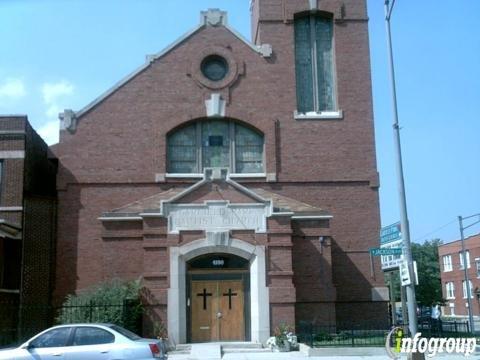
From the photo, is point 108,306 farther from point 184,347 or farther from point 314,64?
point 314,64

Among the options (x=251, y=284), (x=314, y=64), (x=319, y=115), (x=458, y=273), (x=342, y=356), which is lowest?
(x=342, y=356)

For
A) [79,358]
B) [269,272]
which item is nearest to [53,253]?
[269,272]

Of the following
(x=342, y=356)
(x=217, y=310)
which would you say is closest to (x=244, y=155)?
(x=217, y=310)

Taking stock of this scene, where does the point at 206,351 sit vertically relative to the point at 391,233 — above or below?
below

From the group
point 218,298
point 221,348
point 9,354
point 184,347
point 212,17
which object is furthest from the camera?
point 212,17

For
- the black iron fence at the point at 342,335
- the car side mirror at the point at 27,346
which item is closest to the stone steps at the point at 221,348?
the black iron fence at the point at 342,335

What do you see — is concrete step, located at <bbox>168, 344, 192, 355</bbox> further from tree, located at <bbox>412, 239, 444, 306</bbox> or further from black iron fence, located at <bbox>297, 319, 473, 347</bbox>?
tree, located at <bbox>412, 239, 444, 306</bbox>

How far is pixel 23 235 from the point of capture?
2650 cm

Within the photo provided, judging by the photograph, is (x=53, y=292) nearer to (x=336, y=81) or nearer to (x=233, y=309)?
(x=233, y=309)

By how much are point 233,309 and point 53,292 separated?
7.72 m

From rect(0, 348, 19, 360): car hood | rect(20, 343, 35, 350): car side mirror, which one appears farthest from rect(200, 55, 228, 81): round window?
rect(0, 348, 19, 360): car hood

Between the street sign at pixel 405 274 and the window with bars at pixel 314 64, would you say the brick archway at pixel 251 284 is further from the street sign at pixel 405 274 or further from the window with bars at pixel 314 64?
the window with bars at pixel 314 64

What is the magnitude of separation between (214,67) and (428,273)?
53968 millimetres

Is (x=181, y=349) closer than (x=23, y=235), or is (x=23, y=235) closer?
(x=181, y=349)
